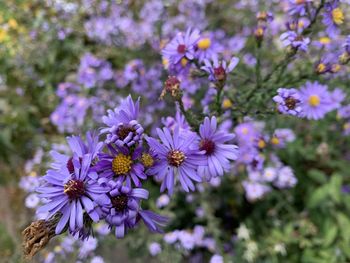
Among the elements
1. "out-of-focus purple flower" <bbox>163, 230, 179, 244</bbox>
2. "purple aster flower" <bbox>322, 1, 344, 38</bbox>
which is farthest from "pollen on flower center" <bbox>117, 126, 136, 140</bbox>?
"out-of-focus purple flower" <bbox>163, 230, 179, 244</bbox>

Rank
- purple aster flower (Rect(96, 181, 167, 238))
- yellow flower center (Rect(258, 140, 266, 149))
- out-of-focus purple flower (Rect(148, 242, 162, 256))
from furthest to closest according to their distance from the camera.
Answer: out-of-focus purple flower (Rect(148, 242, 162, 256)), yellow flower center (Rect(258, 140, 266, 149)), purple aster flower (Rect(96, 181, 167, 238))

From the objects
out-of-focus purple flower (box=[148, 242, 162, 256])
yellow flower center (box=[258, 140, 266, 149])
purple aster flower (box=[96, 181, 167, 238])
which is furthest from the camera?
out-of-focus purple flower (box=[148, 242, 162, 256])

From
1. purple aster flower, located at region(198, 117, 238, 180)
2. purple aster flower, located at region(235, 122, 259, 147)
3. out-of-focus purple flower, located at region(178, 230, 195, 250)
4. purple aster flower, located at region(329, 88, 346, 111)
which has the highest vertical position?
purple aster flower, located at region(198, 117, 238, 180)

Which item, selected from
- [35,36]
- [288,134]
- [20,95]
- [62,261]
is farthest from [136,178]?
[35,36]

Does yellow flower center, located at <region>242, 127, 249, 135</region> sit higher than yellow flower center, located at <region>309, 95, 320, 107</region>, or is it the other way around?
yellow flower center, located at <region>309, 95, 320, 107</region>

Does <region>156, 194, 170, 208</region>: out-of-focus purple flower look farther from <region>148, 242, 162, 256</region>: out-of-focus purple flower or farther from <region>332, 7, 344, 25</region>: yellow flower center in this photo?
<region>332, 7, 344, 25</region>: yellow flower center

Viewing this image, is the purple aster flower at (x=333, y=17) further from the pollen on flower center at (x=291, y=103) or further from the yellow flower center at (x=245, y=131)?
the yellow flower center at (x=245, y=131)

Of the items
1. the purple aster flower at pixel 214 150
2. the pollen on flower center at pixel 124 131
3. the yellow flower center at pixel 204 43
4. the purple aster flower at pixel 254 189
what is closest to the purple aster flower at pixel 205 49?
the yellow flower center at pixel 204 43
